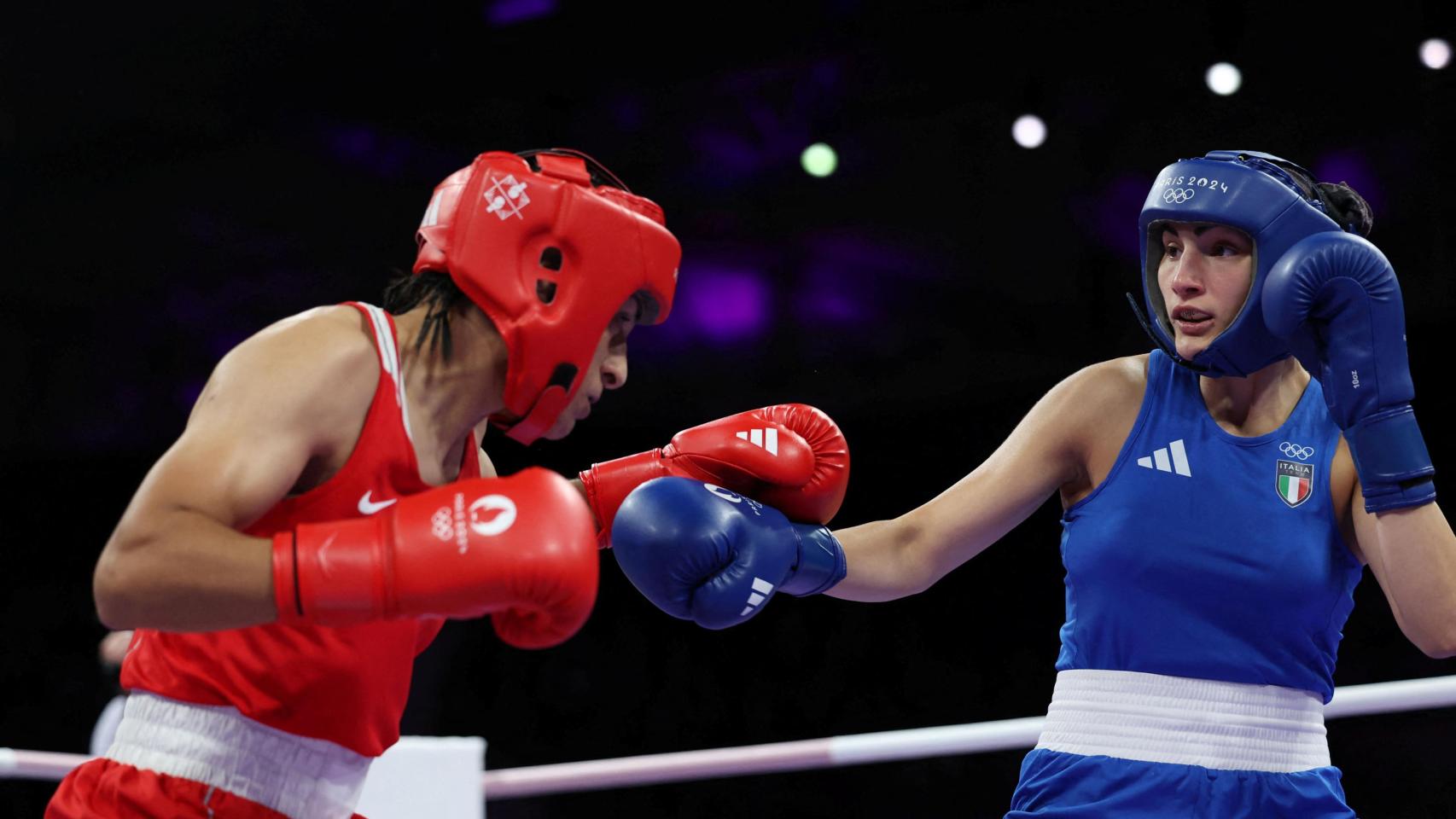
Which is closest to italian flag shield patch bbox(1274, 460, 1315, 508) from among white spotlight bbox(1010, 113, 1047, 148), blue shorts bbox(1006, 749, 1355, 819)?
blue shorts bbox(1006, 749, 1355, 819)

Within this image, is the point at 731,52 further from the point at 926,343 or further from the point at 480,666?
the point at 480,666

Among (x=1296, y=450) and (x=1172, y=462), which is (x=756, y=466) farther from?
(x=1296, y=450)

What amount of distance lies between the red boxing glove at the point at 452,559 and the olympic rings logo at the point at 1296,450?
107 centimetres

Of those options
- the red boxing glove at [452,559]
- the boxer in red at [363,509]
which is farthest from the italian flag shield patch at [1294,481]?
the red boxing glove at [452,559]

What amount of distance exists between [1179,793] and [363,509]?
1.13 meters

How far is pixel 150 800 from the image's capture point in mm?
1563

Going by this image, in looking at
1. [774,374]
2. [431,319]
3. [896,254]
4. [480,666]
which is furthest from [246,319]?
[431,319]

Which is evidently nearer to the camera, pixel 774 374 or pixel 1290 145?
pixel 1290 145

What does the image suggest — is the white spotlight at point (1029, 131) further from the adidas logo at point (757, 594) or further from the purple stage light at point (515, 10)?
the adidas logo at point (757, 594)

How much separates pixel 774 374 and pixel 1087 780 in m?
4.75

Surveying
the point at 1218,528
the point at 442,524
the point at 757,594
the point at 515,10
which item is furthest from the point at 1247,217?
the point at 515,10

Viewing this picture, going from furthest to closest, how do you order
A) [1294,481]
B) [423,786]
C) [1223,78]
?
[1223,78]
[423,786]
[1294,481]

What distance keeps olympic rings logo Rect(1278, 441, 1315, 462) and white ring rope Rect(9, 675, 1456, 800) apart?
83cm

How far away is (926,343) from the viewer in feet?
21.5
